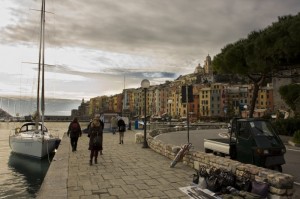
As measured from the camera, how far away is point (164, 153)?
44.8 feet

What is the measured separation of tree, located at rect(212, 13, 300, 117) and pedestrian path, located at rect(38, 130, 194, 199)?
10.8 metres

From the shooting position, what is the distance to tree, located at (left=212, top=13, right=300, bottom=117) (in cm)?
1819

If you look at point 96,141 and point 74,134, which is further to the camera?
point 74,134

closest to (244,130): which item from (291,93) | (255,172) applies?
(255,172)

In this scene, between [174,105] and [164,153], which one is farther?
[174,105]

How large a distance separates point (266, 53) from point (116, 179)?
14767mm

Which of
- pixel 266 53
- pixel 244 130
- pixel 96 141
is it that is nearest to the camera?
pixel 244 130

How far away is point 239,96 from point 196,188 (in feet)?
409

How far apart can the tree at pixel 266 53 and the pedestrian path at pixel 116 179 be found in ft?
35.6

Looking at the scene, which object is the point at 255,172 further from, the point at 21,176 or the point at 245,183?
the point at 21,176

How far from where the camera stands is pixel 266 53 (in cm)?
1989

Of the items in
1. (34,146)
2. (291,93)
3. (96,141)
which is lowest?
(34,146)

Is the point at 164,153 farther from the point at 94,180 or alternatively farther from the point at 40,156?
the point at 40,156

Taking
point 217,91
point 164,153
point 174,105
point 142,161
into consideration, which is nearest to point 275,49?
point 164,153
